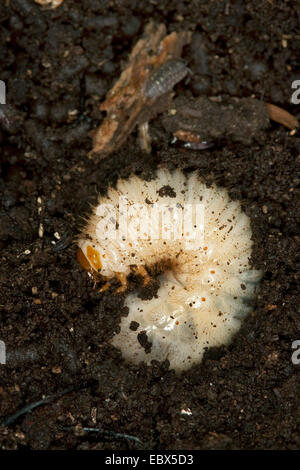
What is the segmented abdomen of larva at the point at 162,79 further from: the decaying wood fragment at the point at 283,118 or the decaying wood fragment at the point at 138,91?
the decaying wood fragment at the point at 283,118

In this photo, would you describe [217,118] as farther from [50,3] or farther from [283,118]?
[50,3]

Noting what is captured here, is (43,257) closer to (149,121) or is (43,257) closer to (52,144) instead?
(52,144)

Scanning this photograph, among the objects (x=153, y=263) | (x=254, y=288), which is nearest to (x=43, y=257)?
(x=153, y=263)

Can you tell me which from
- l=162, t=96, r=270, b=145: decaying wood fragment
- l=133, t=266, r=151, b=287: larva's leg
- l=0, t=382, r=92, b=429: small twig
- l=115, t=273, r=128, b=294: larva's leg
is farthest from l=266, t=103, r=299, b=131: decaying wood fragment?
l=0, t=382, r=92, b=429: small twig

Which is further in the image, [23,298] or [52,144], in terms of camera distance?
[52,144]

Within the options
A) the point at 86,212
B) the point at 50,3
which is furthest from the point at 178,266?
the point at 50,3

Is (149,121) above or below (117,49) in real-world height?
below

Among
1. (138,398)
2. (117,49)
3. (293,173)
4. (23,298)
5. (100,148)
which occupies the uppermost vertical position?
(117,49)
